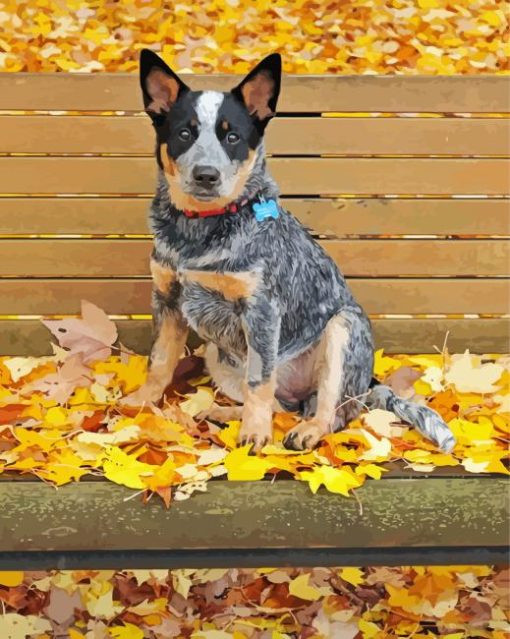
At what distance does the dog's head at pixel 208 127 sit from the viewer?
159cm

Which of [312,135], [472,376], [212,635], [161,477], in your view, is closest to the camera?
[161,477]

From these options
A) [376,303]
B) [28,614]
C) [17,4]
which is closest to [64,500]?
[28,614]

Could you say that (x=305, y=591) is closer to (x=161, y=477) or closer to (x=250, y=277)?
(x=161, y=477)

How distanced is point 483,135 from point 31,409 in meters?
1.54

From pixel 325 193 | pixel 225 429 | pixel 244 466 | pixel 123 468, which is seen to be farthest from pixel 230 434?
pixel 325 193

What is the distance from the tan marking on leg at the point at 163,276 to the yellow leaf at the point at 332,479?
566 millimetres

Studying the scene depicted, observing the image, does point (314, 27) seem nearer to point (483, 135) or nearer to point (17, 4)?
point (483, 135)

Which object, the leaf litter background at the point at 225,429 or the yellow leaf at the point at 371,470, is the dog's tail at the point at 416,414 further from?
the yellow leaf at the point at 371,470

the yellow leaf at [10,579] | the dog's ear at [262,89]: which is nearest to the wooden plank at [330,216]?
the dog's ear at [262,89]

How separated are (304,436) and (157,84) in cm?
86

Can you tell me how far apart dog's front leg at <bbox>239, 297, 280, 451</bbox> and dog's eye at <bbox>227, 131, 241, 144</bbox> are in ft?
1.16

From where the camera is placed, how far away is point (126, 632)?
6.10 feet

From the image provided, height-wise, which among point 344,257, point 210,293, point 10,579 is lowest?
point 10,579

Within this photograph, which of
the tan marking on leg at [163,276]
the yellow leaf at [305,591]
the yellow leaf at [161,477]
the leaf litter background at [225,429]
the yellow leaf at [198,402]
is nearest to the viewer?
the yellow leaf at [161,477]
